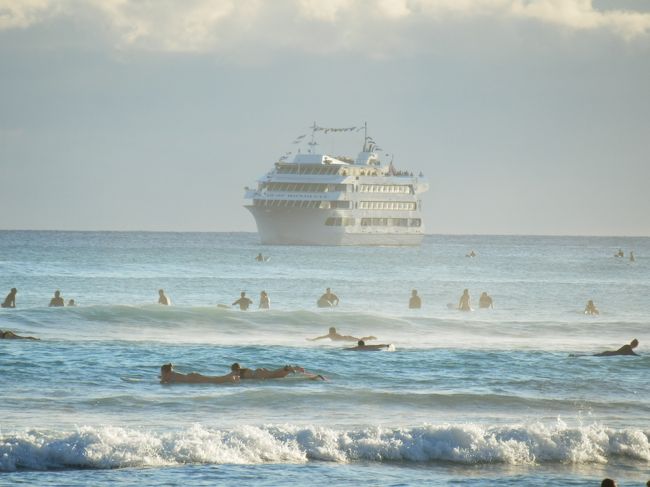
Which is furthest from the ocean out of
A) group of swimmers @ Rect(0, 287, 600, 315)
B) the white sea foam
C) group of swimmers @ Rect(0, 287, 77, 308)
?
group of swimmers @ Rect(0, 287, 77, 308)

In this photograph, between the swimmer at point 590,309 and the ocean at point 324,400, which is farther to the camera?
the swimmer at point 590,309

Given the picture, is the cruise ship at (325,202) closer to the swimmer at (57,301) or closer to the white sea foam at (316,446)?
the swimmer at (57,301)

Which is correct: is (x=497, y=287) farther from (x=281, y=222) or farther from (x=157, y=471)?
(x=281, y=222)

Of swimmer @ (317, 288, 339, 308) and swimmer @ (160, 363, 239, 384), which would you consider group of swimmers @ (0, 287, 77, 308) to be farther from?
swimmer @ (160, 363, 239, 384)

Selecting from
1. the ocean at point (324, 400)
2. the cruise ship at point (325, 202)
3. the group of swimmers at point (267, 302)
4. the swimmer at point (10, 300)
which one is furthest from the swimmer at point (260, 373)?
the cruise ship at point (325, 202)

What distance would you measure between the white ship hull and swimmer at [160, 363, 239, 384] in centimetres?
10140

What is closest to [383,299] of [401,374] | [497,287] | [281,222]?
[497,287]

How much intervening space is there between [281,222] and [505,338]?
9204 centimetres

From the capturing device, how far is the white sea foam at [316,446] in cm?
1714

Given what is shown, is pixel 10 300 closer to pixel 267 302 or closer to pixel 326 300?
pixel 267 302

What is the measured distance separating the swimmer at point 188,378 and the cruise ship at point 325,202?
10137cm

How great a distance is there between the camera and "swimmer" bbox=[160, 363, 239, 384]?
77.4 feet

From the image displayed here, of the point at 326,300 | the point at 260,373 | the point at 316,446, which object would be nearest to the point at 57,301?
the point at 326,300

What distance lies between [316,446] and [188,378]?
619 cm
